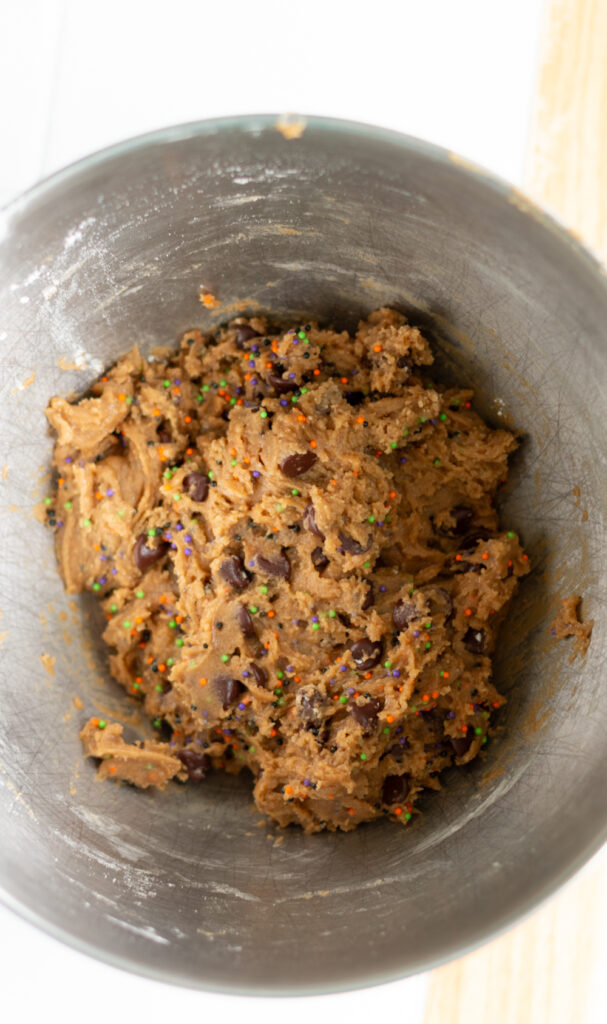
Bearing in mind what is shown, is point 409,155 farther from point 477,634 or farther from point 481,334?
point 477,634

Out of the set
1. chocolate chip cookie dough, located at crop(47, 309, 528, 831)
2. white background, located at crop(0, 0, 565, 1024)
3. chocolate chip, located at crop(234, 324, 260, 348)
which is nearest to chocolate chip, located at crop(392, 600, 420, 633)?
chocolate chip cookie dough, located at crop(47, 309, 528, 831)

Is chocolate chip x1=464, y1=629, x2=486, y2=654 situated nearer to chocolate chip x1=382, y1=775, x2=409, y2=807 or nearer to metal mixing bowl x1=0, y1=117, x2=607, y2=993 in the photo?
metal mixing bowl x1=0, y1=117, x2=607, y2=993

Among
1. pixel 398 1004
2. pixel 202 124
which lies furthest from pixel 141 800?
pixel 202 124

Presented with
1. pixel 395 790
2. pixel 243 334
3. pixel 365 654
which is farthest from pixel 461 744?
pixel 243 334

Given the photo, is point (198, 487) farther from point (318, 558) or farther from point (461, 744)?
point (461, 744)

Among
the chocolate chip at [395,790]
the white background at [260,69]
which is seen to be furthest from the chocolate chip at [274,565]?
the white background at [260,69]
